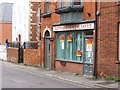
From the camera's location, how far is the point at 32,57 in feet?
105

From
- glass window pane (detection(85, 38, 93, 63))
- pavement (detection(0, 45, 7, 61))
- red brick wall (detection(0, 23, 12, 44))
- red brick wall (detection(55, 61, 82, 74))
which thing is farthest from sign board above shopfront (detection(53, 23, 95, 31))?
red brick wall (detection(0, 23, 12, 44))

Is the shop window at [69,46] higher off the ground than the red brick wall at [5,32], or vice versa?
the red brick wall at [5,32]

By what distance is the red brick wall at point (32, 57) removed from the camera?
30719mm

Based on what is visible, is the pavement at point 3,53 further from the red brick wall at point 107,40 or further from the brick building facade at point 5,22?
the red brick wall at point 107,40

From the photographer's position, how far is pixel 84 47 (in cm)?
2302

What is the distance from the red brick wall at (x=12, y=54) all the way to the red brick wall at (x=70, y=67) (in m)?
10.9

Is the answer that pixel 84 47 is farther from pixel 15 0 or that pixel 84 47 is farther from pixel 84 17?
pixel 15 0

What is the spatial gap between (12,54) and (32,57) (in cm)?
677

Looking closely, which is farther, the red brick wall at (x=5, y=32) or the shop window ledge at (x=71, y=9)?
the red brick wall at (x=5, y=32)

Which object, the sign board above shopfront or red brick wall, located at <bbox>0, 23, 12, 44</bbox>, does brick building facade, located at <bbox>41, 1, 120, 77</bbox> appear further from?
red brick wall, located at <bbox>0, 23, 12, 44</bbox>

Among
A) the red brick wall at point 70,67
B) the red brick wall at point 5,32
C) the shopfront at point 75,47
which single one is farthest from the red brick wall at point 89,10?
the red brick wall at point 5,32

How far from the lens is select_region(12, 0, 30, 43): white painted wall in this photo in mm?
45103

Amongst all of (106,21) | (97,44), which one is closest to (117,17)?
(106,21)

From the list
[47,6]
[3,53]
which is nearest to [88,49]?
[47,6]
